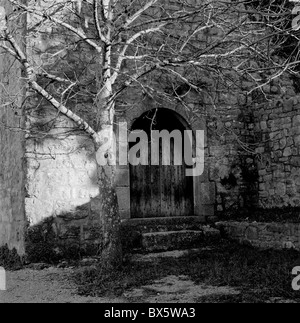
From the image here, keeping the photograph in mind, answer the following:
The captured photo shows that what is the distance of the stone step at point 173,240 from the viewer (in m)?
6.42

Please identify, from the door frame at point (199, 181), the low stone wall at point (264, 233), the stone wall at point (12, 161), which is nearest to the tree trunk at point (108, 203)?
the stone wall at point (12, 161)

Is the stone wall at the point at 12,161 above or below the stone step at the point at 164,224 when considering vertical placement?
above

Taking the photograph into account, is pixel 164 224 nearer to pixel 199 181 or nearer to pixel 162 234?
pixel 162 234

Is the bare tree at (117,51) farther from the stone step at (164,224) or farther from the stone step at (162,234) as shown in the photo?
the stone step at (164,224)

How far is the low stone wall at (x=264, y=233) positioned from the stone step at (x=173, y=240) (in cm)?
34

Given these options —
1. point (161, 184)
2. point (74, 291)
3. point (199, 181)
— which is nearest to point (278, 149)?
point (199, 181)

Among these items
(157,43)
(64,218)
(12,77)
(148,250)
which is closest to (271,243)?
(148,250)

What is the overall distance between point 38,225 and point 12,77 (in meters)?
2.66

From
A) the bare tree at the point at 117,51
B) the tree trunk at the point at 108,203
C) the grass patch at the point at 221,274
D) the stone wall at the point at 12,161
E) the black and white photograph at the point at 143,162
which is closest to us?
the grass patch at the point at 221,274

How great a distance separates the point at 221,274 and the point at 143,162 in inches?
126

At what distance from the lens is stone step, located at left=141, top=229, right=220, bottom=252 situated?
21.1 feet

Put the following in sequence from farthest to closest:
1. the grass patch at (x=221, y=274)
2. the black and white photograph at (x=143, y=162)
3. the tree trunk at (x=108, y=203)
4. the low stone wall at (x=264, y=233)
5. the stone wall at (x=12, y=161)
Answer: the stone wall at (x=12, y=161) → the low stone wall at (x=264, y=233) → the tree trunk at (x=108, y=203) → the black and white photograph at (x=143, y=162) → the grass patch at (x=221, y=274)

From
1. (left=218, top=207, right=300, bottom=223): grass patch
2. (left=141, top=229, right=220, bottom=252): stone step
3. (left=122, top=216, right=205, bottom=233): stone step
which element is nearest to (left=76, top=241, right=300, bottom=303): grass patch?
(left=141, top=229, right=220, bottom=252): stone step
